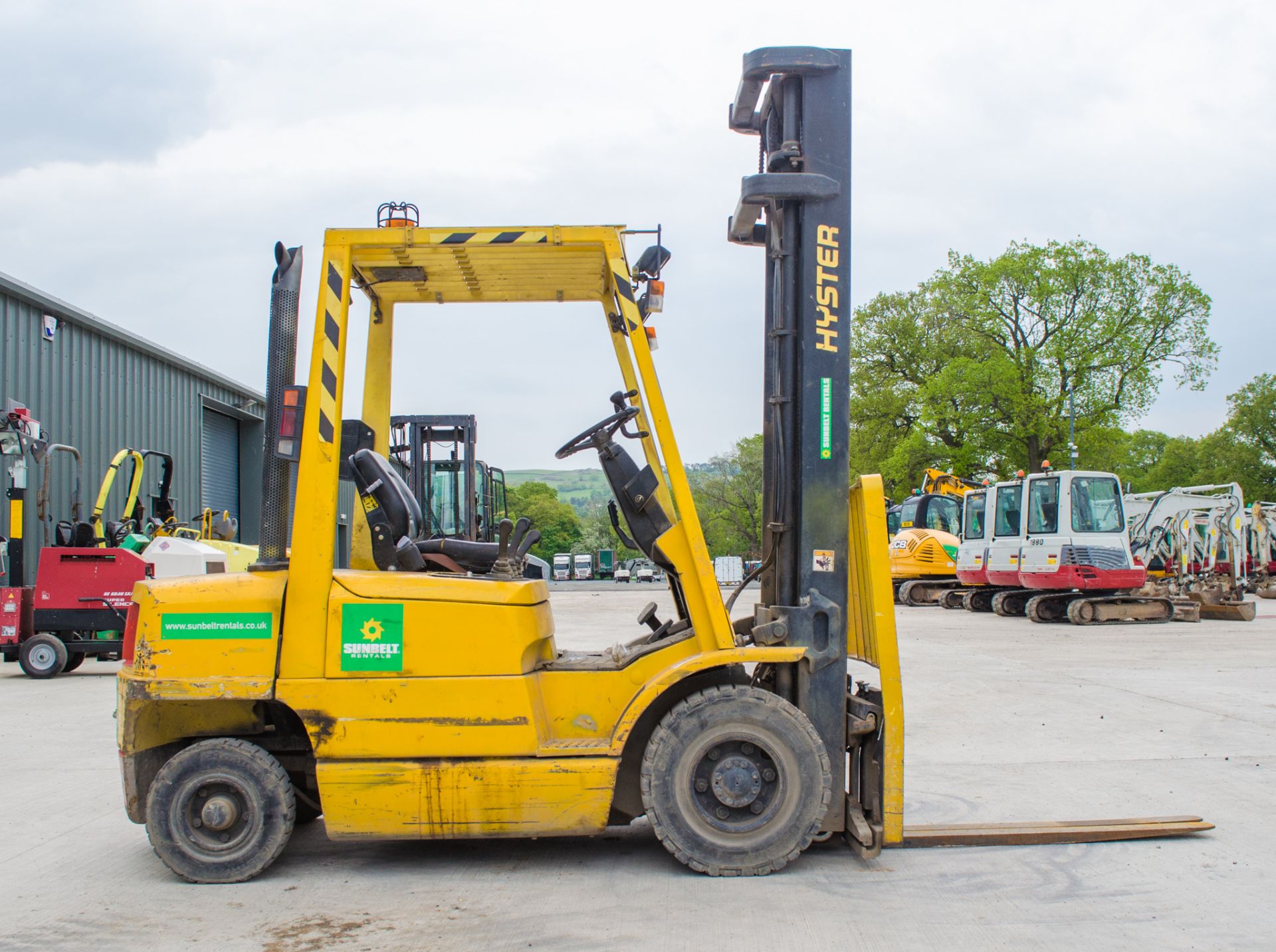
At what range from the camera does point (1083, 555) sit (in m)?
20.6

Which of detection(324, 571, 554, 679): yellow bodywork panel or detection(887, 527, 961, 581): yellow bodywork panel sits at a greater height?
detection(324, 571, 554, 679): yellow bodywork panel

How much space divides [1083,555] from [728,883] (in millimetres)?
18015

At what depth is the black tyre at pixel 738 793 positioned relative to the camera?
464 centimetres

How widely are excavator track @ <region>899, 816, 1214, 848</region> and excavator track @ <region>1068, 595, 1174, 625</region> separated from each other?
16015mm


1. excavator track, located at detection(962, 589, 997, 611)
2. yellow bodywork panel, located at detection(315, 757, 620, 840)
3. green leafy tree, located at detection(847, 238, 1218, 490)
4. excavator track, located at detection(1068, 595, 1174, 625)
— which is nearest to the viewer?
yellow bodywork panel, located at detection(315, 757, 620, 840)

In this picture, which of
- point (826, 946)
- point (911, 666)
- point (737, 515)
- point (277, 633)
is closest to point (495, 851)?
point (277, 633)

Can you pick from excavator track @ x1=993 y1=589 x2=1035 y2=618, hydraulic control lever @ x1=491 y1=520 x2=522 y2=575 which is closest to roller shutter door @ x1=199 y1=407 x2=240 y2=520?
excavator track @ x1=993 y1=589 x2=1035 y2=618

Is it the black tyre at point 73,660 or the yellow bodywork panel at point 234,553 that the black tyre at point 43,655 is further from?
the yellow bodywork panel at point 234,553

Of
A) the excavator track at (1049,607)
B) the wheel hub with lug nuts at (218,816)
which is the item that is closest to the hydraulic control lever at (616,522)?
the wheel hub with lug nuts at (218,816)

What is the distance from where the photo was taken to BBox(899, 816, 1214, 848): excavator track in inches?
202

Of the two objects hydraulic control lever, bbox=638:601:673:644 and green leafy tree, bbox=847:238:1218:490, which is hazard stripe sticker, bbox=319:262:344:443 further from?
green leafy tree, bbox=847:238:1218:490

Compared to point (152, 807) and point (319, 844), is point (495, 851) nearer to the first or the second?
point (319, 844)

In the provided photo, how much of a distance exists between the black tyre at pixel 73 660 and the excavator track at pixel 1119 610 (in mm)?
16862

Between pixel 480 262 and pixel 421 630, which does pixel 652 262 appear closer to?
pixel 480 262
